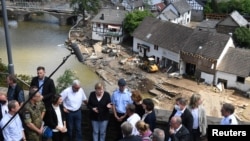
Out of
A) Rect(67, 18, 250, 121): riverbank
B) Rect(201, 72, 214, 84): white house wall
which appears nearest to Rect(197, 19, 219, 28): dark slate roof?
Rect(67, 18, 250, 121): riverbank

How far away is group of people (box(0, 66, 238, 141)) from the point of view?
661 centimetres

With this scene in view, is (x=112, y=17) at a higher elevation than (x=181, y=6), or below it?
below

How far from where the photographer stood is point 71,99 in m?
7.97

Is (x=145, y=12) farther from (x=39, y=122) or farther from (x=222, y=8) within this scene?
(x=39, y=122)

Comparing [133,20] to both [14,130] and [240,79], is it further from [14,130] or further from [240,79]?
[14,130]

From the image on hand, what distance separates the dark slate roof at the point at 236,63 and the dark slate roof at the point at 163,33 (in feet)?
11.9

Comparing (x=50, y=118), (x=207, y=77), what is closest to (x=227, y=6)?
(x=207, y=77)

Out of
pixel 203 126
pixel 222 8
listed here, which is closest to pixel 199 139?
pixel 203 126

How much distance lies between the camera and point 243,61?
28359 mm

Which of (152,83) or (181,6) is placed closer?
(152,83)

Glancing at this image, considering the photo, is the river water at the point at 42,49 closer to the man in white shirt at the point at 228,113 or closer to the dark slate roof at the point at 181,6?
the dark slate roof at the point at 181,6

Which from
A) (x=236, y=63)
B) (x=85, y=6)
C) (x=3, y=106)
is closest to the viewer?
(x=3, y=106)

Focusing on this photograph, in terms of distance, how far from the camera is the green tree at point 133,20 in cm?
3678

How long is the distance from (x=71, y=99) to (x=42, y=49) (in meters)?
29.0
